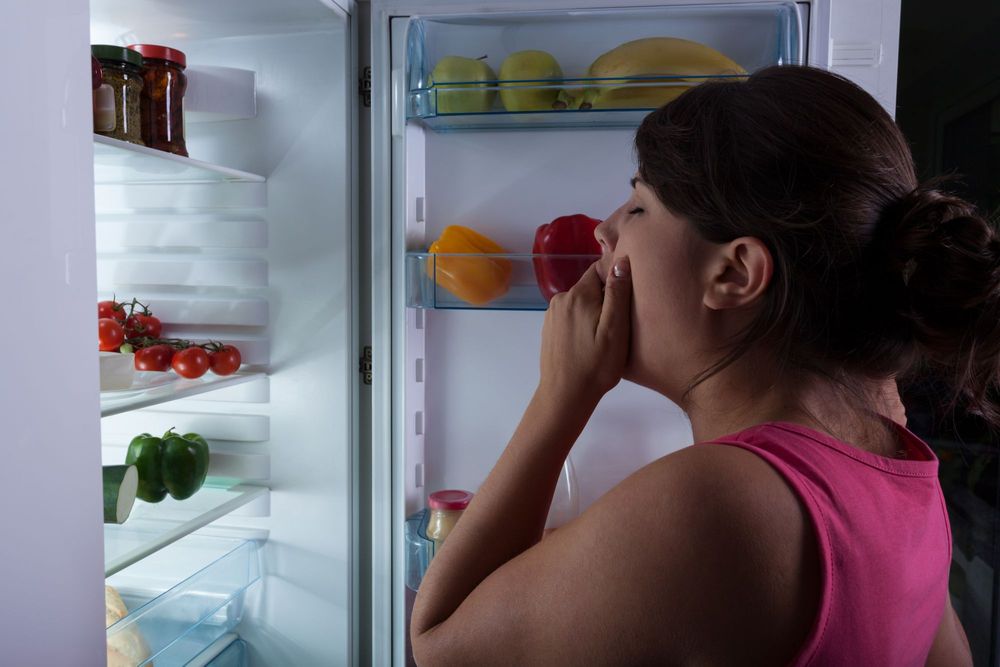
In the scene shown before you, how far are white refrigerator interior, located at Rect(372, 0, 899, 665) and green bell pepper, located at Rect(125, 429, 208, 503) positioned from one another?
0.34m

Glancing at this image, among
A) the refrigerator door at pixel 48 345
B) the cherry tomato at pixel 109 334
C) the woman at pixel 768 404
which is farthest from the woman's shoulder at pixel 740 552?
the cherry tomato at pixel 109 334

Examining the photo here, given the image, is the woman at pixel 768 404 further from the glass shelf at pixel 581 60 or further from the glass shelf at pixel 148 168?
the glass shelf at pixel 148 168

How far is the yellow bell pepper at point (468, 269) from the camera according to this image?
130 cm

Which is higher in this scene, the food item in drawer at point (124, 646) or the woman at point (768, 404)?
the woman at point (768, 404)

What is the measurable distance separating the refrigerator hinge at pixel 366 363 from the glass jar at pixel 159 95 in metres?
0.48

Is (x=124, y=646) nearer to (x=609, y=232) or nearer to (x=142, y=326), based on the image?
(x=142, y=326)

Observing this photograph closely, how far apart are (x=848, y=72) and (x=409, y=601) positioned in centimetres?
116

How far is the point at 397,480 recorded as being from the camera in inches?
57.0

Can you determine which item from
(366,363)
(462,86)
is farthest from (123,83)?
(366,363)

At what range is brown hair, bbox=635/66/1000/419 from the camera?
2.18 feet

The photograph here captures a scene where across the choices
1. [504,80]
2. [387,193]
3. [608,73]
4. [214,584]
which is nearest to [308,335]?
[387,193]

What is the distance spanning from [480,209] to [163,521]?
768 mm

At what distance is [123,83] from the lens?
1.21 metres

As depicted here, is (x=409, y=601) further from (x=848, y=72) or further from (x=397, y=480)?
(x=848, y=72)
